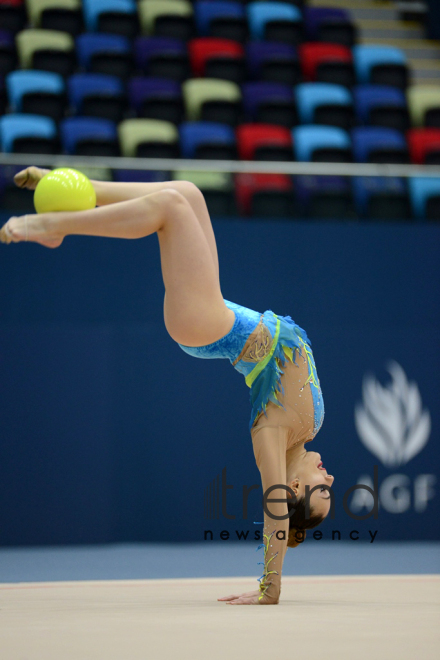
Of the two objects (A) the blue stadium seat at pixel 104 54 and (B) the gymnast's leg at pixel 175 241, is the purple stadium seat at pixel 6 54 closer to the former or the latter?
(A) the blue stadium seat at pixel 104 54

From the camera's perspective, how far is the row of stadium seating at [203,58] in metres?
7.41

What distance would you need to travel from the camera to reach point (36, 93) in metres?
6.78

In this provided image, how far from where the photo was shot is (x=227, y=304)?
3.45 m

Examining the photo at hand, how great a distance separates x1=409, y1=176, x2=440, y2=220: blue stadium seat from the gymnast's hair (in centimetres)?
300

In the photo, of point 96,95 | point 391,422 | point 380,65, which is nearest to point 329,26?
point 380,65

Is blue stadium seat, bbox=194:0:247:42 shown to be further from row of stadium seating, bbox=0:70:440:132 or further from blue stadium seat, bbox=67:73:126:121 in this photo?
blue stadium seat, bbox=67:73:126:121

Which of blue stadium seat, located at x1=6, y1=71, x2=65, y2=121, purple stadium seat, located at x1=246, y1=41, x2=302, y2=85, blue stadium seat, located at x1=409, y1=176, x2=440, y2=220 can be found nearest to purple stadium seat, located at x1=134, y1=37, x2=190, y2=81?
purple stadium seat, located at x1=246, y1=41, x2=302, y2=85

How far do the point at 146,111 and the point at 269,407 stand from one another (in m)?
4.38

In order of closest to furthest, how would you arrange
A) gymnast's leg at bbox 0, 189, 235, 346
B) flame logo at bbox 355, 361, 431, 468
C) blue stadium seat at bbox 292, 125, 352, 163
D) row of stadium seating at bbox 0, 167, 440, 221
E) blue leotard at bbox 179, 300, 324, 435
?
gymnast's leg at bbox 0, 189, 235, 346 < blue leotard at bbox 179, 300, 324, 435 < row of stadium seating at bbox 0, 167, 440, 221 < flame logo at bbox 355, 361, 431, 468 < blue stadium seat at bbox 292, 125, 352, 163

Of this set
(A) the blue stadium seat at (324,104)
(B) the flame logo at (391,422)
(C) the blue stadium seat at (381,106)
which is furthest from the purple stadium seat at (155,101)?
(B) the flame logo at (391,422)

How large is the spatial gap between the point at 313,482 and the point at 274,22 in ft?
20.0

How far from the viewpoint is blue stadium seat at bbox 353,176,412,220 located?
557 centimetres

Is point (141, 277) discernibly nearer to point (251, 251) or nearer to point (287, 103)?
point (251, 251)

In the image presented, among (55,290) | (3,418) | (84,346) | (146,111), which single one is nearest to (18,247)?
(55,290)
